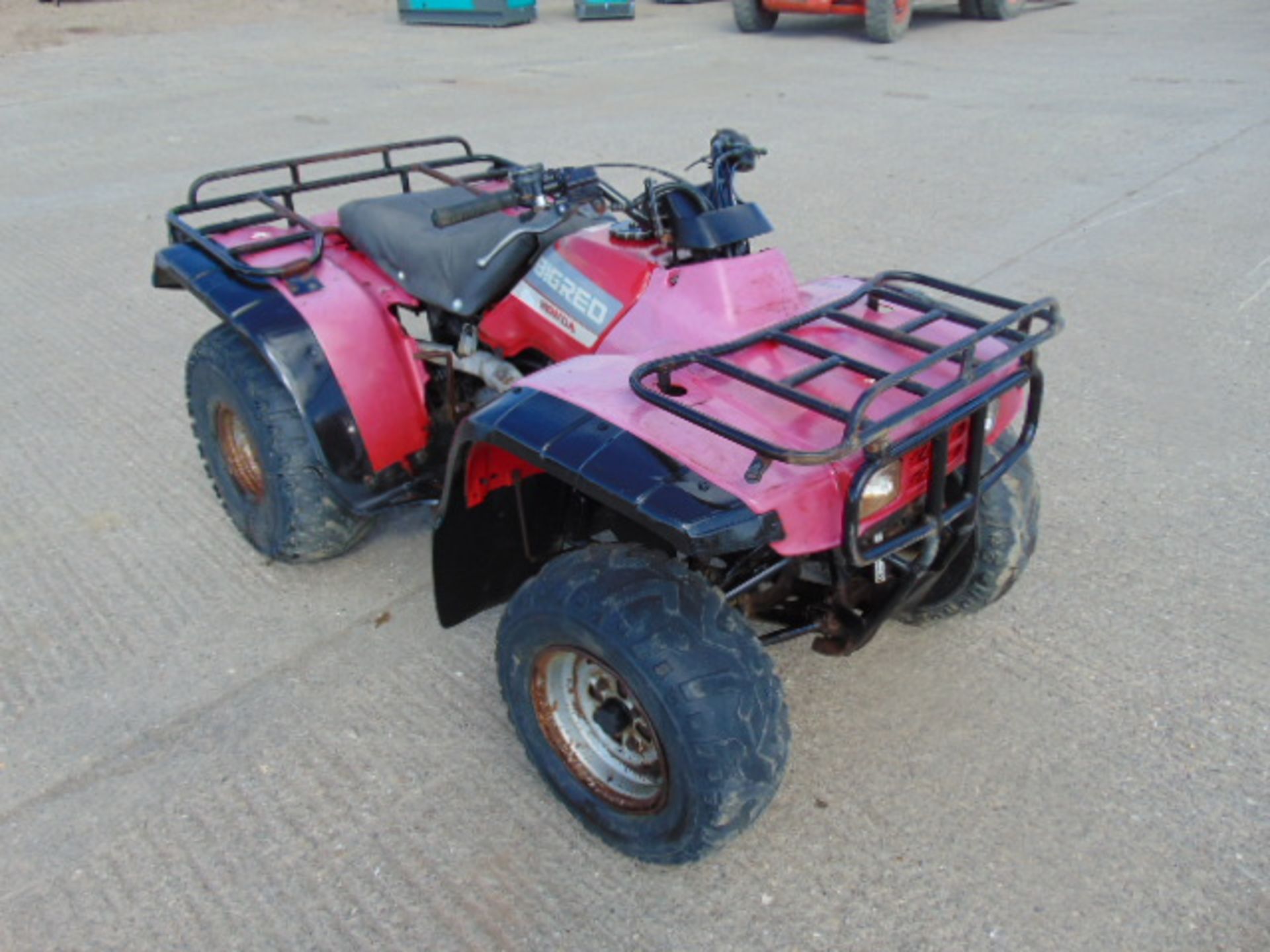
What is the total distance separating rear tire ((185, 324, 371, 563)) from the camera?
3.26 metres

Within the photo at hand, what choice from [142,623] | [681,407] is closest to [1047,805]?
[681,407]

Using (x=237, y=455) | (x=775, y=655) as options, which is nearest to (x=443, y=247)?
(x=237, y=455)

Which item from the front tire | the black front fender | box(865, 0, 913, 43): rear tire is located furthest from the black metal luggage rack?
box(865, 0, 913, 43): rear tire

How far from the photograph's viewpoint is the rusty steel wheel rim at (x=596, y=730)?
8.18 feet

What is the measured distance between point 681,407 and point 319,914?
1.39 m

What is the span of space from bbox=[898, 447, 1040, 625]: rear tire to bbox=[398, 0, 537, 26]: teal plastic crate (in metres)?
13.5

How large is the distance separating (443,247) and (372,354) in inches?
15.4

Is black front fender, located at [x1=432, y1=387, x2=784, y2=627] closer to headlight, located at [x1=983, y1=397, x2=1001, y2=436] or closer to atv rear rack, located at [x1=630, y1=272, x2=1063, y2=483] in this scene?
atv rear rack, located at [x1=630, y1=272, x2=1063, y2=483]

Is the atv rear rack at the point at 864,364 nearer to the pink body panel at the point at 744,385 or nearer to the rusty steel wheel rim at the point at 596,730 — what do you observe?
the pink body panel at the point at 744,385

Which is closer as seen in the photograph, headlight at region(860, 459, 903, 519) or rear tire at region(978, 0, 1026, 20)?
headlight at region(860, 459, 903, 519)

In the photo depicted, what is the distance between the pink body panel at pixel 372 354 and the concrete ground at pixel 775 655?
21.5 inches

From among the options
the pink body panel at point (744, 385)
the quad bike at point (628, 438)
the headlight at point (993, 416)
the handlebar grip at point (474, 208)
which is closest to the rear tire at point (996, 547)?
the quad bike at point (628, 438)

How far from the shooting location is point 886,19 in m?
12.8

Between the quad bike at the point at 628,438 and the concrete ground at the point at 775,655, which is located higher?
the quad bike at the point at 628,438
